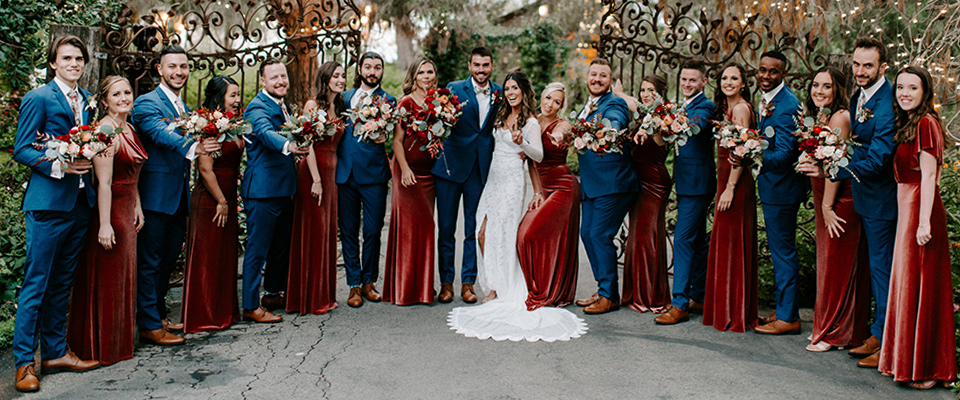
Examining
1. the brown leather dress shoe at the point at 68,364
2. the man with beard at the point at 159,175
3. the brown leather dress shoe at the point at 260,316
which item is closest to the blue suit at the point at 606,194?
the brown leather dress shoe at the point at 260,316

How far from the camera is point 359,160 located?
244 inches

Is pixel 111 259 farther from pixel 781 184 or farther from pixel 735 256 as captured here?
pixel 781 184

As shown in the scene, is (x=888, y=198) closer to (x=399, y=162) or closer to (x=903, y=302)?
(x=903, y=302)

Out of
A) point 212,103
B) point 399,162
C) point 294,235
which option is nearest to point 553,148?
point 399,162

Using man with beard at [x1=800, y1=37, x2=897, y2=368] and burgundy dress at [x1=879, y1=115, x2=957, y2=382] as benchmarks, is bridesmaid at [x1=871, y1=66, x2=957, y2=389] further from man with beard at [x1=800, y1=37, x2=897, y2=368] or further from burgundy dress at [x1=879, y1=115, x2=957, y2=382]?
man with beard at [x1=800, y1=37, x2=897, y2=368]

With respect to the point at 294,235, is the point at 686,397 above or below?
below

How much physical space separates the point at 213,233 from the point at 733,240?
13.0ft

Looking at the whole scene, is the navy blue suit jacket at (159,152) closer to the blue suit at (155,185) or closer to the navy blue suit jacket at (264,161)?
the blue suit at (155,185)

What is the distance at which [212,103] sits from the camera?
18.0 feet

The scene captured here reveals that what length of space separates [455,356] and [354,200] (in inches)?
76.1

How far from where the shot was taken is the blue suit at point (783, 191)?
527 centimetres

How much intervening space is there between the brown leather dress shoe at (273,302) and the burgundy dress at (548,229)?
2093 mm

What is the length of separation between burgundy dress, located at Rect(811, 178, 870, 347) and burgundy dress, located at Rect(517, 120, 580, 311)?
1935mm

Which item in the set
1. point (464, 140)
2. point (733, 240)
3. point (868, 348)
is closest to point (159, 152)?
point (464, 140)
